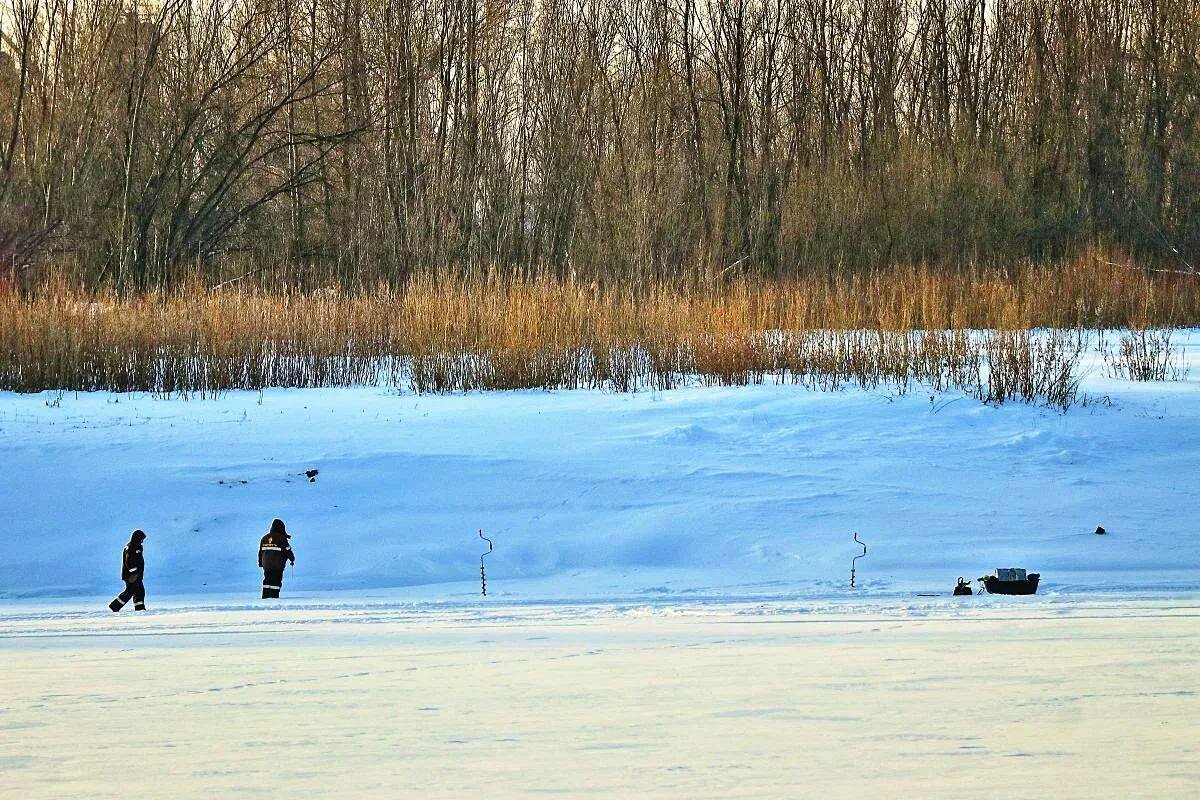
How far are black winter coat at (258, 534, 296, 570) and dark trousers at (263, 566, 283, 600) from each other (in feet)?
0.06

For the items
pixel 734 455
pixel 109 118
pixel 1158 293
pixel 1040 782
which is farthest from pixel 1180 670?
pixel 109 118

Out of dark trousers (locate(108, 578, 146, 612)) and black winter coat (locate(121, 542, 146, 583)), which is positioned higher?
black winter coat (locate(121, 542, 146, 583))

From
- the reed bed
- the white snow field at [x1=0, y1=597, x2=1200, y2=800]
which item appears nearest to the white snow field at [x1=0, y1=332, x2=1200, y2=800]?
the white snow field at [x1=0, y1=597, x2=1200, y2=800]

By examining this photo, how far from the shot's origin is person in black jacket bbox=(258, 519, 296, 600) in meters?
7.30

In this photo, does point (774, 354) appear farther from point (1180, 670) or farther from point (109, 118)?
point (109, 118)

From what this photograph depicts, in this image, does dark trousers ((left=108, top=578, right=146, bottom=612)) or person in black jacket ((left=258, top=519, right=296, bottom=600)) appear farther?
person in black jacket ((left=258, top=519, right=296, bottom=600))

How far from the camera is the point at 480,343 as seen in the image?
546 inches

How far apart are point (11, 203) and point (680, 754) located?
74.9 feet

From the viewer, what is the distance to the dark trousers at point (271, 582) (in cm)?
736

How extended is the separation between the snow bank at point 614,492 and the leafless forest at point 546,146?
9.67 m

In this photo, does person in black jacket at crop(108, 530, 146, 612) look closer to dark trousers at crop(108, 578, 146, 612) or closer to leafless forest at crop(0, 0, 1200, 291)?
dark trousers at crop(108, 578, 146, 612)

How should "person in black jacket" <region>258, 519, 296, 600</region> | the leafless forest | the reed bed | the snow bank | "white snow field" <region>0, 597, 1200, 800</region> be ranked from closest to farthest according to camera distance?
1. "white snow field" <region>0, 597, 1200, 800</region>
2. "person in black jacket" <region>258, 519, 296, 600</region>
3. the snow bank
4. the reed bed
5. the leafless forest

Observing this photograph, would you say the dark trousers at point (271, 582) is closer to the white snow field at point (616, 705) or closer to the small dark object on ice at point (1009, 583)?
the white snow field at point (616, 705)

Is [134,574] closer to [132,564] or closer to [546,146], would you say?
[132,564]
